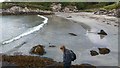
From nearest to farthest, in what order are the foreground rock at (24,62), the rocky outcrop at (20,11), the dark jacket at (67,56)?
the dark jacket at (67,56), the foreground rock at (24,62), the rocky outcrop at (20,11)

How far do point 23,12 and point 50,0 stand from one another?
111 ft

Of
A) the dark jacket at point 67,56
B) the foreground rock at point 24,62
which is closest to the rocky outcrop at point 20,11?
the foreground rock at point 24,62

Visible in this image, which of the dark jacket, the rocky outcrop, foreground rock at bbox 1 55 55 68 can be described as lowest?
the rocky outcrop

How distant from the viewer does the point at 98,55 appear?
34.5m

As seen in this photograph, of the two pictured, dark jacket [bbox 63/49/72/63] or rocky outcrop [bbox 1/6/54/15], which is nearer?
dark jacket [bbox 63/49/72/63]

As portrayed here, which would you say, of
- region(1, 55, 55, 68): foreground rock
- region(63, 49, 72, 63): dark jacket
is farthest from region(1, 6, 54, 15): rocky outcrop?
region(63, 49, 72, 63): dark jacket

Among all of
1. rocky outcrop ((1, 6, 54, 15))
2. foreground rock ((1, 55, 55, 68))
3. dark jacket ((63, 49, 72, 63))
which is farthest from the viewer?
rocky outcrop ((1, 6, 54, 15))

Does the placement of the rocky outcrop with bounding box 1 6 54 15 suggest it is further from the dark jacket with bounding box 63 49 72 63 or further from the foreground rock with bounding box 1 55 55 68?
the dark jacket with bounding box 63 49 72 63

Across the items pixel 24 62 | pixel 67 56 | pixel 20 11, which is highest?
pixel 67 56

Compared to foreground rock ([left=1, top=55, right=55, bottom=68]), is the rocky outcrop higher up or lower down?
lower down

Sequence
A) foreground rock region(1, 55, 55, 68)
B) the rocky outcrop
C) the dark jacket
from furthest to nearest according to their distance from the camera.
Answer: the rocky outcrop → foreground rock region(1, 55, 55, 68) → the dark jacket

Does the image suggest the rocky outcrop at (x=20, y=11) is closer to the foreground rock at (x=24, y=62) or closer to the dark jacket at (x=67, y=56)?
the foreground rock at (x=24, y=62)

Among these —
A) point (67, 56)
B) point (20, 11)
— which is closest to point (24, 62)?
point (67, 56)

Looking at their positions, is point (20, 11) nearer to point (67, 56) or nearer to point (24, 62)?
point (24, 62)
